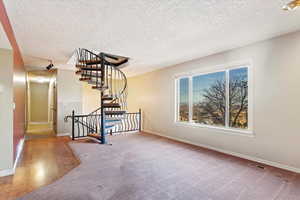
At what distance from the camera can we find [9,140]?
8.32 feet

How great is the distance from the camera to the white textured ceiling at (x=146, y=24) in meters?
1.92

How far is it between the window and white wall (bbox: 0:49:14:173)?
416cm

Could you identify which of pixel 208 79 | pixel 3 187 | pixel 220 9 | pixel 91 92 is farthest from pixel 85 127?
pixel 220 9

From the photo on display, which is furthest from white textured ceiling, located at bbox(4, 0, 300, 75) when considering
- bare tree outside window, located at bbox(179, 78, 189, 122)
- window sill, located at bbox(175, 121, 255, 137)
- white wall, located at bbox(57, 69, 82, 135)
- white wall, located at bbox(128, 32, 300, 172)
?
white wall, located at bbox(57, 69, 82, 135)

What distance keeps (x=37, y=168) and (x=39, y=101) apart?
7.49 meters

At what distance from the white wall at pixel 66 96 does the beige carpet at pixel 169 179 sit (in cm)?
272

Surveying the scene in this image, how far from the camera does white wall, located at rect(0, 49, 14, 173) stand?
2482 mm

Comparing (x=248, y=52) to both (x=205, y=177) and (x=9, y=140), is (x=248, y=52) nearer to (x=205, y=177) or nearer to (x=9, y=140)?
(x=205, y=177)

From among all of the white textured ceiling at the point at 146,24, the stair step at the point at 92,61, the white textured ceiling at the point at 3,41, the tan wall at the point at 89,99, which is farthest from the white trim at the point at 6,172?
the tan wall at the point at 89,99

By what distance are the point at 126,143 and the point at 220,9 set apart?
12.8ft

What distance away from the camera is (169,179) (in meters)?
2.33

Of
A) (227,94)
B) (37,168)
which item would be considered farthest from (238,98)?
(37,168)

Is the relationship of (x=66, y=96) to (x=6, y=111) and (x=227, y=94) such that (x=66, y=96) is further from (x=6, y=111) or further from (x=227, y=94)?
(x=227, y=94)

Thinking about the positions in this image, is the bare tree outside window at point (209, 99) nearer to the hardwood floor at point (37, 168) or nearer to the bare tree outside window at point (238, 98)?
the bare tree outside window at point (238, 98)
